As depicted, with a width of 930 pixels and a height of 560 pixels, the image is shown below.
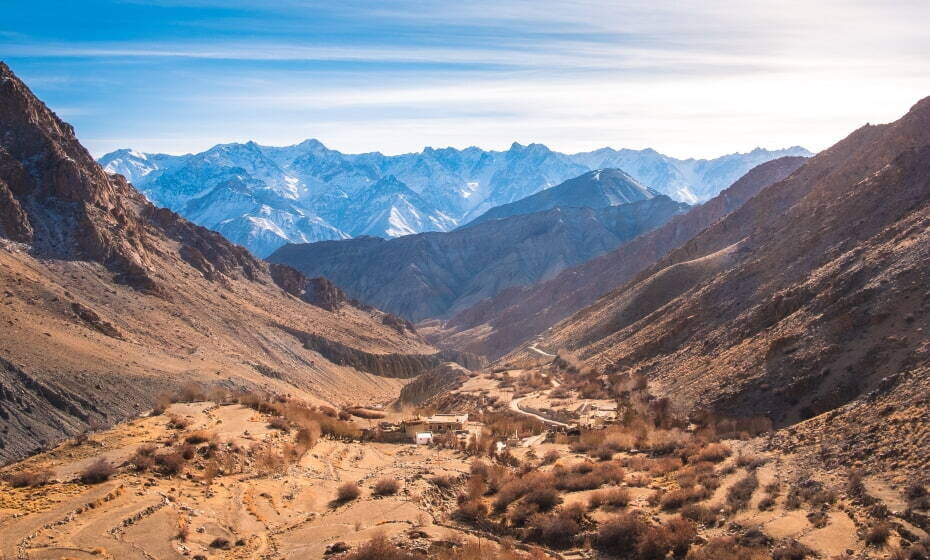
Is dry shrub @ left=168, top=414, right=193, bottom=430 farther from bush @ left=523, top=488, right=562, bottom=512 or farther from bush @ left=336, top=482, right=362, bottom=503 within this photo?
bush @ left=523, top=488, right=562, bottom=512

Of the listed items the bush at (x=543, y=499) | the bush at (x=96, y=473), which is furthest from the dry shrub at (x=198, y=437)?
the bush at (x=543, y=499)

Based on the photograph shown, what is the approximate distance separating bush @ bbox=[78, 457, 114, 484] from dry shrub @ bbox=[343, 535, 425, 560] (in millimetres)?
7812

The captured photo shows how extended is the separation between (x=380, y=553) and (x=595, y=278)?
110 m

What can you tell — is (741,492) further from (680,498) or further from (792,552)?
(792,552)

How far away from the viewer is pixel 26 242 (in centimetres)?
6238

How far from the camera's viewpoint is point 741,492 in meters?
20.0

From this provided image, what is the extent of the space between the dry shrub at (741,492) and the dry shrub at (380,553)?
28.8 ft

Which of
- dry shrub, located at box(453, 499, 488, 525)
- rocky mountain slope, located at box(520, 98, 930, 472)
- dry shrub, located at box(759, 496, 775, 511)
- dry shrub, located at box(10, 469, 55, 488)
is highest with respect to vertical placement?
rocky mountain slope, located at box(520, 98, 930, 472)

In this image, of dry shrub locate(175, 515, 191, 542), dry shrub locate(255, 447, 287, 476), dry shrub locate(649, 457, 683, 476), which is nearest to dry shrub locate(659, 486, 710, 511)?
dry shrub locate(649, 457, 683, 476)

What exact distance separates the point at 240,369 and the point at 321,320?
3380 centimetres

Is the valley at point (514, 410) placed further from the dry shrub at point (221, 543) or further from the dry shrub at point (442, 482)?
the dry shrub at point (442, 482)

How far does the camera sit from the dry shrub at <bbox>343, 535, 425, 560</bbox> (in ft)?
50.8

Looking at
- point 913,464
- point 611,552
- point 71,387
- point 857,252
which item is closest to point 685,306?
point 857,252

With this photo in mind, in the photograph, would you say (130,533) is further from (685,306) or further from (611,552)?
(685,306)
